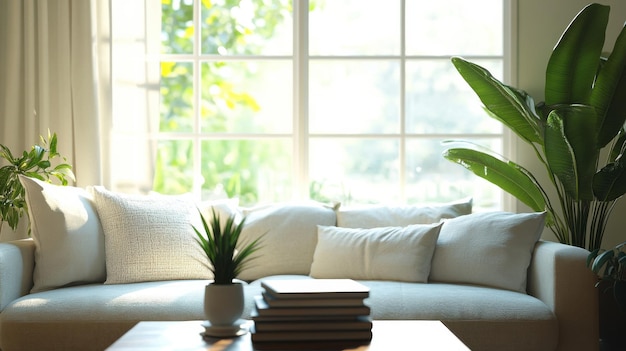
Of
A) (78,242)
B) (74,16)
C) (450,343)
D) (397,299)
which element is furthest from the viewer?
(74,16)

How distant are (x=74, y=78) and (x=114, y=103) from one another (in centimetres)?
27

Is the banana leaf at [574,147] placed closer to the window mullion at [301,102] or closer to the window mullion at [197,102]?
the window mullion at [301,102]

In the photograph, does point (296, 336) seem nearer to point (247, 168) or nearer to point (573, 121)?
point (573, 121)

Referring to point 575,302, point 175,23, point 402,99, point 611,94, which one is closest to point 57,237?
point 175,23

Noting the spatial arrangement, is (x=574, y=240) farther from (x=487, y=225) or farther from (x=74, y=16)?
(x=74, y=16)

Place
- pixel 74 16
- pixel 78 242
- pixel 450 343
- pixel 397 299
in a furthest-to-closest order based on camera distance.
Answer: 1. pixel 74 16
2. pixel 78 242
3. pixel 397 299
4. pixel 450 343

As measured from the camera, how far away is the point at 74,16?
437cm

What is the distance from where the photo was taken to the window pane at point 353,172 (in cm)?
455

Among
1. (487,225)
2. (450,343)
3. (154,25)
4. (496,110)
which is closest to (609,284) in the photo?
(487,225)

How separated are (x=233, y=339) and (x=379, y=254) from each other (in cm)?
149

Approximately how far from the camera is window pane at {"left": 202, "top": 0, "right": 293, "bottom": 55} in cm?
457

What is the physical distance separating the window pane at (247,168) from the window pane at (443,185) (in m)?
0.74

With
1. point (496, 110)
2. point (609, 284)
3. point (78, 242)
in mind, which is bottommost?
point (609, 284)

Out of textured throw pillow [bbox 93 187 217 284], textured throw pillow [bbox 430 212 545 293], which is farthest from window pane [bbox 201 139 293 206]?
textured throw pillow [bbox 430 212 545 293]
